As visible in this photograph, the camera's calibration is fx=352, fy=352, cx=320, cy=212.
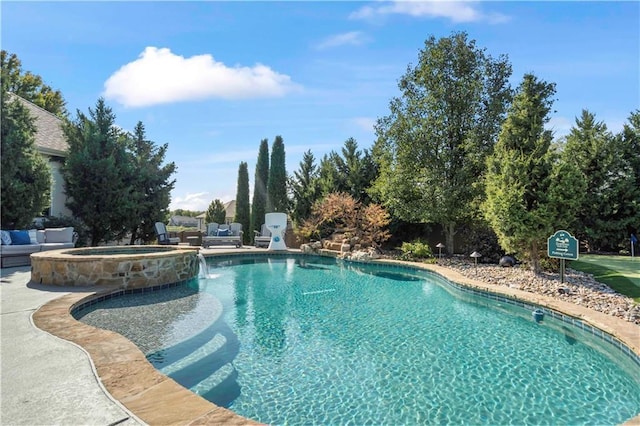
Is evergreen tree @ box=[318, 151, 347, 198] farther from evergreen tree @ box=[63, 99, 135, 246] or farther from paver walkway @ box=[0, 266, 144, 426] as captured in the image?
paver walkway @ box=[0, 266, 144, 426]

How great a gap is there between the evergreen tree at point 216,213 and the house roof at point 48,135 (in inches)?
431

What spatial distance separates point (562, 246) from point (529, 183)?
5.83 ft

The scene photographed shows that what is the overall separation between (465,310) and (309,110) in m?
8.85

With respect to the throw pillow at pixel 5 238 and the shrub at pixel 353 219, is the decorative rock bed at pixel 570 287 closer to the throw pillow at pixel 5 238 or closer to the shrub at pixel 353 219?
the shrub at pixel 353 219

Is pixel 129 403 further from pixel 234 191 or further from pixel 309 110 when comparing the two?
pixel 234 191

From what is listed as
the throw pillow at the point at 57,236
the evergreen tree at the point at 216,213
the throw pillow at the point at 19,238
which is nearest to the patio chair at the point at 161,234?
the throw pillow at the point at 57,236

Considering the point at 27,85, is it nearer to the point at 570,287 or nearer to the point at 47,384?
the point at 47,384

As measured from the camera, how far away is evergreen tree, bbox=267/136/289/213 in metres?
21.3

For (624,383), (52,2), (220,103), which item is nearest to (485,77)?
(220,103)

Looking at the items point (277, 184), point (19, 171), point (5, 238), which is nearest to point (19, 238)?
point (5, 238)

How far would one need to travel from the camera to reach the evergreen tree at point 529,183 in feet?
28.4

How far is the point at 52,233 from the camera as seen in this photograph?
11.2 meters

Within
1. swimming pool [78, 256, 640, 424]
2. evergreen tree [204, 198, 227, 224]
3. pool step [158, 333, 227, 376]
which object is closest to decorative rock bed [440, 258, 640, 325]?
swimming pool [78, 256, 640, 424]

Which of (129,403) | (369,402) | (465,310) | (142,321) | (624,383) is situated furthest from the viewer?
(465,310)
